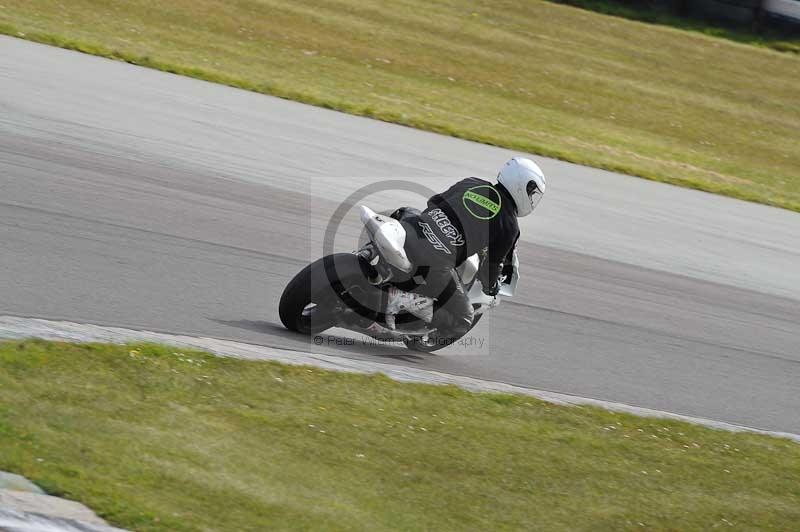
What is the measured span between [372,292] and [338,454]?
1.74m

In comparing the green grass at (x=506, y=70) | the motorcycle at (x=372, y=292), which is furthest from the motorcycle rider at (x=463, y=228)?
the green grass at (x=506, y=70)

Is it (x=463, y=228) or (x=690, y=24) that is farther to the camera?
(x=690, y=24)

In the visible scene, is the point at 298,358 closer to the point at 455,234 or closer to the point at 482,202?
the point at 455,234

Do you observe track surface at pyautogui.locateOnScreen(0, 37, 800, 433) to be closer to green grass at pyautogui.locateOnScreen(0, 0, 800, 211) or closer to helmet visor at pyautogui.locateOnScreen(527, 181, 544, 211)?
green grass at pyautogui.locateOnScreen(0, 0, 800, 211)

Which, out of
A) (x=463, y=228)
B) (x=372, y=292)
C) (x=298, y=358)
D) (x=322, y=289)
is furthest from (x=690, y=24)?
(x=298, y=358)

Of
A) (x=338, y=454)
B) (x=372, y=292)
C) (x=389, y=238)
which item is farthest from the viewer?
(x=372, y=292)

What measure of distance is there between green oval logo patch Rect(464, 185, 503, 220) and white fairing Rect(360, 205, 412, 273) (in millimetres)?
535

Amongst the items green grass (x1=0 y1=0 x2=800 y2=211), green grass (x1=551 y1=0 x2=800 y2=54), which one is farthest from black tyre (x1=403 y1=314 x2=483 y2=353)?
green grass (x1=551 y1=0 x2=800 y2=54)

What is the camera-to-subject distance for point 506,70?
21.8m

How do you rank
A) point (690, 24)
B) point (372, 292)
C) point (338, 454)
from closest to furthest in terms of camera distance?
point (338, 454) → point (372, 292) → point (690, 24)

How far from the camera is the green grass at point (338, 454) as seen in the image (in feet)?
16.2

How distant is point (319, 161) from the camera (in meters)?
12.5

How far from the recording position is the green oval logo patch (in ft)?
24.3

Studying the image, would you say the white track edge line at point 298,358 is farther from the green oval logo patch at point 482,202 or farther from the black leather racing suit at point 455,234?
the green oval logo patch at point 482,202
